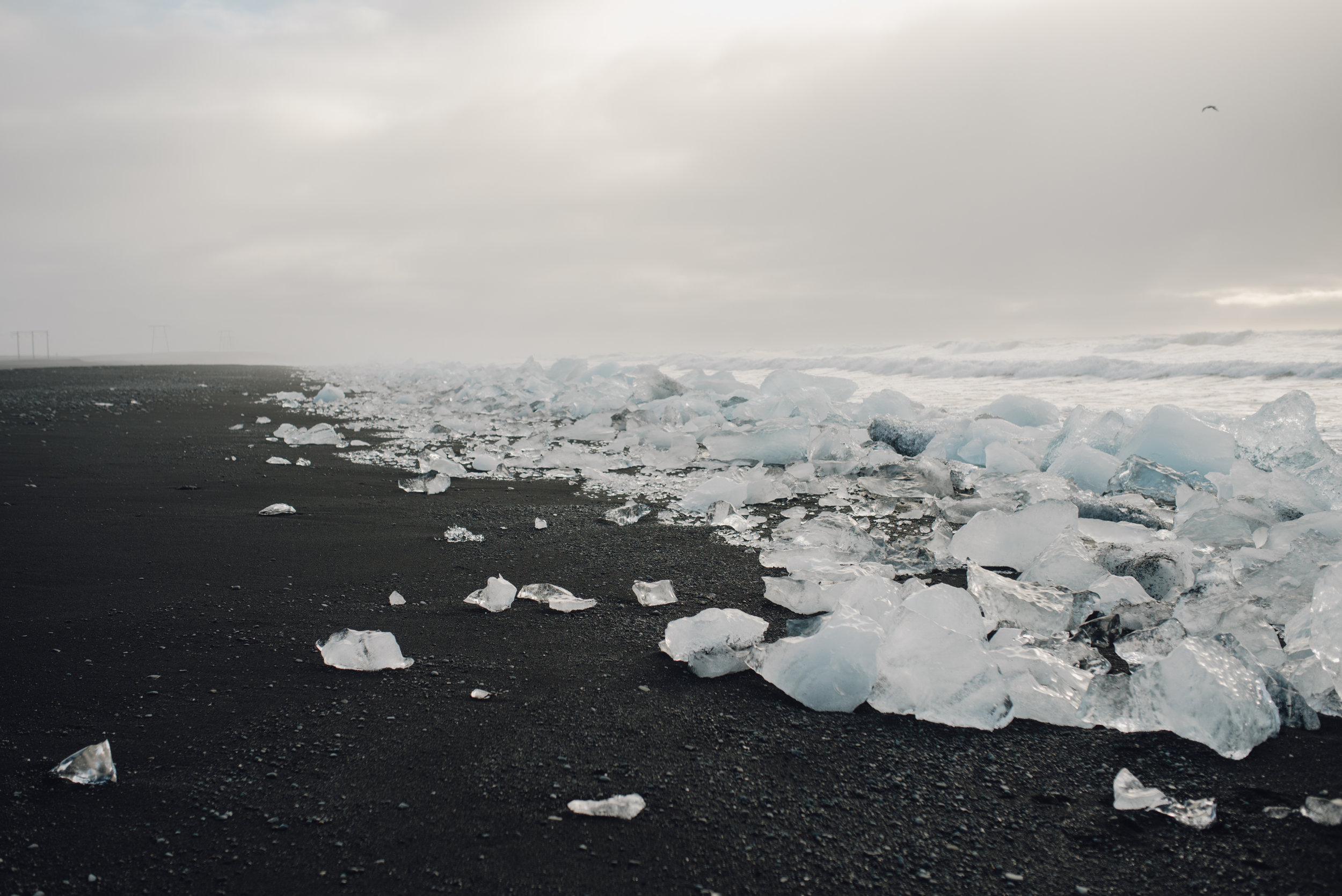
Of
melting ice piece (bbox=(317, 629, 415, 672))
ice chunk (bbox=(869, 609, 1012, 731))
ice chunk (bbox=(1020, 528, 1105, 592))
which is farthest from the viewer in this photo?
ice chunk (bbox=(1020, 528, 1105, 592))

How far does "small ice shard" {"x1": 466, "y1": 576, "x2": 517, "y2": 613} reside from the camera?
1792 millimetres

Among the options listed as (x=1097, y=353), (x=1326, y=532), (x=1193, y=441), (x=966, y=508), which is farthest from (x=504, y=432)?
(x=1097, y=353)

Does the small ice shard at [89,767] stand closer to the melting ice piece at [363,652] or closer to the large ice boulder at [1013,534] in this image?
the melting ice piece at [363,652]

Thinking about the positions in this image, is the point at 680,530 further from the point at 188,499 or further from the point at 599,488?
the point at 188,499

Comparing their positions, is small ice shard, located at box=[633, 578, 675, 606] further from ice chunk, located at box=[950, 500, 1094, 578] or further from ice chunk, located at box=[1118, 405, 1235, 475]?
ice chunk, located at box=[1118, 405, 1235, 475]

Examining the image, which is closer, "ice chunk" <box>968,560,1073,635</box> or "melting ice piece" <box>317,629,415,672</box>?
"melting ice piece" <box>317,629,415,672</box>

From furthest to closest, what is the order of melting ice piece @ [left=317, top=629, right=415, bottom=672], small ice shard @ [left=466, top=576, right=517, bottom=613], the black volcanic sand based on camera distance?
1. small ice shard @ [left=466, top=576, right=517, bottom=613]
2. melting ice piece @ [left=317, top=629, right=415, bottom=672]
3. the black volcanic sand

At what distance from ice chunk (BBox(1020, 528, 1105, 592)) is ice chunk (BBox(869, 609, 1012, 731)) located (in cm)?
65

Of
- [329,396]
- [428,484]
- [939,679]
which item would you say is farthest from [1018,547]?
[329,396]

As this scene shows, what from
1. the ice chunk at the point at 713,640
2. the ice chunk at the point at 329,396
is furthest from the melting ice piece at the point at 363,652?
the ice chunk at the point at 329,396

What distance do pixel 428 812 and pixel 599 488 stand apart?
246 cm

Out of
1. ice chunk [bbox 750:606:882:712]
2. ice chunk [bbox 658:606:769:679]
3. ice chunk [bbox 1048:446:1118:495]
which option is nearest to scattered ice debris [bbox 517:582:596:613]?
ice chunk [bbox 658:606:769:679]

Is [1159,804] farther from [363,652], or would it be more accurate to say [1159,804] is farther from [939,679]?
[363,652]

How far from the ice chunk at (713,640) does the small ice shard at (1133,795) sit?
2.12 feet
